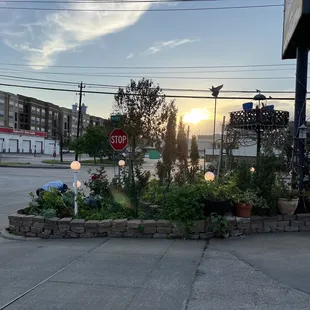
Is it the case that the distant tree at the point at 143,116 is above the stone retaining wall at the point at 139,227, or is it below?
above

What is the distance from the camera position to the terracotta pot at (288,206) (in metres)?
7.23

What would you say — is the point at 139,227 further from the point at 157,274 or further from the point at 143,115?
the point at 143,115

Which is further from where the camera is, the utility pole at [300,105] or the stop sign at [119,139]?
the stop sign at [119,139]

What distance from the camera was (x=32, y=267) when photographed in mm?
5102

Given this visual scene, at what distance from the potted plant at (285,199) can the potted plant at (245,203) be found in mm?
588

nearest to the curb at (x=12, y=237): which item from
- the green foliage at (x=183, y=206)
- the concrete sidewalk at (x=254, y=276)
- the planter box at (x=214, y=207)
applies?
the green foliage at (x=183, y=206)

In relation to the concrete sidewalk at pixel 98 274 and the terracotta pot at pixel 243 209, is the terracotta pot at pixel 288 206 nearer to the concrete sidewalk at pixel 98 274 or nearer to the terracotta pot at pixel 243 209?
the terracotta pot at pixel 243 209

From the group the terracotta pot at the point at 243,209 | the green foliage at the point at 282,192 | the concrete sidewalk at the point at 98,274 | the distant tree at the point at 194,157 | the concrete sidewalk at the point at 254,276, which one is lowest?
the concrete sidewalk at the point at 98,274

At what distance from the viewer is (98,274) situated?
471 centimetres

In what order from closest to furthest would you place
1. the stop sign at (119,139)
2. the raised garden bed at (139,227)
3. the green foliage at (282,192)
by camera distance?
the raised garden bed at (139,227), the green foliage at (282,192), the stop sign at (119,139)

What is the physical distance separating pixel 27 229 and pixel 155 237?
111 inches

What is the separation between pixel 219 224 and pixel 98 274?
277cm

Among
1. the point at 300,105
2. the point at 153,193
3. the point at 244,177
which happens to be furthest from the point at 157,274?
the point at 300,105

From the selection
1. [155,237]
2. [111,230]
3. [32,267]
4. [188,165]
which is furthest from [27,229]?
[188,165]
